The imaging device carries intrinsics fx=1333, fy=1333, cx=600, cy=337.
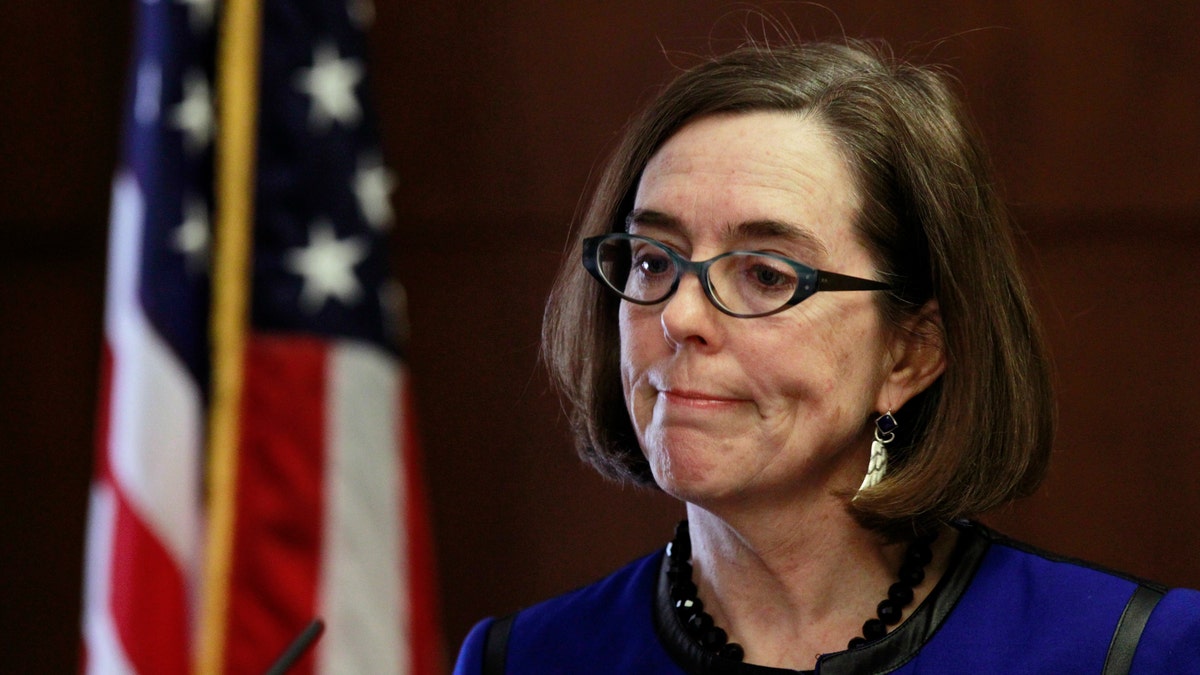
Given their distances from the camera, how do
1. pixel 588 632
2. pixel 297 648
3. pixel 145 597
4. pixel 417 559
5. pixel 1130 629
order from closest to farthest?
1. pixel 297 648
2. pixel 1130 629
3. pixel 588 632
4. pixel 145 597
5. pixel 417 559

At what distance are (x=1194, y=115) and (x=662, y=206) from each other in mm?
1200

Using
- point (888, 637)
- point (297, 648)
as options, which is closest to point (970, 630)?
point (888, 637)

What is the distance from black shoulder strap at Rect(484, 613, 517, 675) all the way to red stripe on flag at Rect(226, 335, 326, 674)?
19.4 inches

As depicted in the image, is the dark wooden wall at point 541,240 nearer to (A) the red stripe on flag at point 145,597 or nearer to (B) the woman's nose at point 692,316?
(A) the red stripe on flag at point 145,597

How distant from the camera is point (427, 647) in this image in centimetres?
216

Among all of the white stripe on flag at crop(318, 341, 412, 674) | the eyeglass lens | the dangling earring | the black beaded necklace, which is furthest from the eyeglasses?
the white stripe on flag at crop(318, 341, 412, 674)

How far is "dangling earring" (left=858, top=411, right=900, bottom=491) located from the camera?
4.83 feet

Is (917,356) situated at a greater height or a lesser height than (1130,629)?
greater

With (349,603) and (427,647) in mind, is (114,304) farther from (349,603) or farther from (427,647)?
(427,647)

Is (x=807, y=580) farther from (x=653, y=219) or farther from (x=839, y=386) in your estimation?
Answer: (x=653, y=219)

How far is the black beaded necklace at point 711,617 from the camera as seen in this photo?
146 cm

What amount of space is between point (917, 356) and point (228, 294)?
1.08 m

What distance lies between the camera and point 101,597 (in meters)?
2.05

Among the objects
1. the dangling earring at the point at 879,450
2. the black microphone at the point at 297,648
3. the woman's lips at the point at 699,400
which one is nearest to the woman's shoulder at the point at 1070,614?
the dangling earring at the point at 879,450
